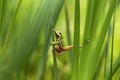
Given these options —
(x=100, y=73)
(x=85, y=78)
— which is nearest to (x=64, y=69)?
(x=100, y=73)

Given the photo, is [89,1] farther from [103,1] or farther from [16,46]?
[16,46]

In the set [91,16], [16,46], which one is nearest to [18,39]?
[16,46]

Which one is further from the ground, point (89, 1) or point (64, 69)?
point (89, 1)

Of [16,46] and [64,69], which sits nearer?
[16,46]

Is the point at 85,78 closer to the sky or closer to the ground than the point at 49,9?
closer to the ground

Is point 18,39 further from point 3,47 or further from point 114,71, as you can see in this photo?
point 114,71

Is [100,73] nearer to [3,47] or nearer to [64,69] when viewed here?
[64,69]

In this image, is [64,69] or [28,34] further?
[64,69]
